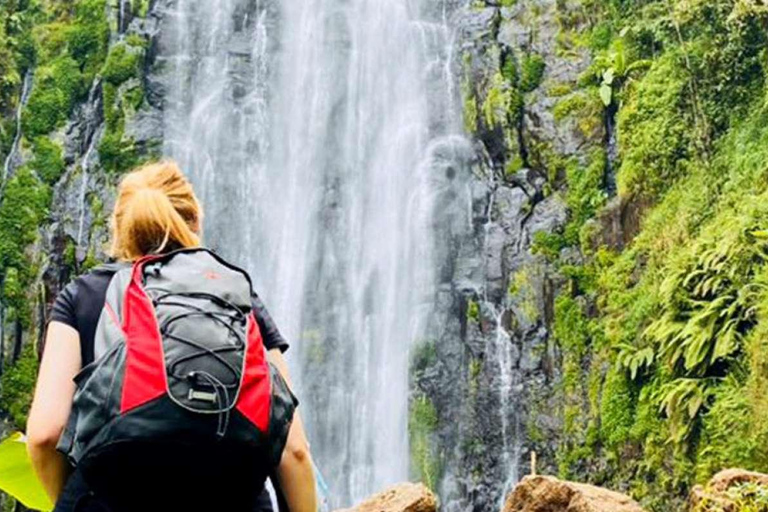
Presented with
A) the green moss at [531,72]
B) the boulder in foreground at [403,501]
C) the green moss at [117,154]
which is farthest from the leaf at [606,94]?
the boulder in foreground at [403,501]

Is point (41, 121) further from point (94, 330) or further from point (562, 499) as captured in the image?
point (94, 330)

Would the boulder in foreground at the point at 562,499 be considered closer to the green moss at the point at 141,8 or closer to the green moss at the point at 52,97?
the green moss at the point at 52,97

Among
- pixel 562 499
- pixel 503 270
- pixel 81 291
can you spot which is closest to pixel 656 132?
pixel 503 270

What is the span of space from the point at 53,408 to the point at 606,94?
13124 mm

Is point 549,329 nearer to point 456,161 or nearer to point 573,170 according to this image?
point 573,170

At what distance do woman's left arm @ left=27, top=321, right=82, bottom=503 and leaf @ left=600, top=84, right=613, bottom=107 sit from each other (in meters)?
13.0

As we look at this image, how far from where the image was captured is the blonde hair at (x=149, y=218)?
2.23 metres

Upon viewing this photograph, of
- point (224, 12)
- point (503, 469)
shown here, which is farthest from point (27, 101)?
point (503, 469)

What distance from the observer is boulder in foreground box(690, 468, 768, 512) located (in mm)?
5328

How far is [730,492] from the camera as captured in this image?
538cm

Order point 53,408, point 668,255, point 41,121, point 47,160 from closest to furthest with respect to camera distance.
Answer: point 53,408
point 668,255
point 47,160
point 41,121

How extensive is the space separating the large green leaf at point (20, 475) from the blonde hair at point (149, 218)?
46 cm

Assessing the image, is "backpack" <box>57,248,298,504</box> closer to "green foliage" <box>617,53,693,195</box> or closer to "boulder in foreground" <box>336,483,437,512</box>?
"boulder in foreground" <box>336,483,437,512</box>

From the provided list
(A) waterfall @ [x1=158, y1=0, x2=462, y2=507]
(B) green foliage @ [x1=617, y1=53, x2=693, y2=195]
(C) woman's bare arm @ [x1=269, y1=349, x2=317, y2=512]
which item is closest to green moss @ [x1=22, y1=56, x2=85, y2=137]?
(A) waterfall @ [x1=158, y1=0, x2=462, y2=507]
